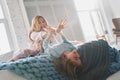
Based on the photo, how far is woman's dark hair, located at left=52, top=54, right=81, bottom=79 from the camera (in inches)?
67.9

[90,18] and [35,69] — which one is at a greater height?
[90,18]

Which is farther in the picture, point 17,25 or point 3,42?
point 17,25

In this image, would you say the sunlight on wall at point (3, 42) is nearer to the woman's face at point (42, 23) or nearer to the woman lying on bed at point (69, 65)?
the woman's face at point (42, 23)

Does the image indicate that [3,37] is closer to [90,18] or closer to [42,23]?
[42,23]

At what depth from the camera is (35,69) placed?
68.1 inches

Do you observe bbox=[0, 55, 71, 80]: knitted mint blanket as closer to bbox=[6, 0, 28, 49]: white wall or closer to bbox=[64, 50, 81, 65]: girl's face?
bbox=[64, 50, 81, 65]: girl's face

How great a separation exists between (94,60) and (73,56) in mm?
193

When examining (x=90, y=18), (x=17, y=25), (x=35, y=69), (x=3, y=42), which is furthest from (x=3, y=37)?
(x=90, y=18)

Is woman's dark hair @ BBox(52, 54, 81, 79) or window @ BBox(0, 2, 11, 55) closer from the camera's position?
woman's dark hair @ BBox(52, 54, 81, 79)

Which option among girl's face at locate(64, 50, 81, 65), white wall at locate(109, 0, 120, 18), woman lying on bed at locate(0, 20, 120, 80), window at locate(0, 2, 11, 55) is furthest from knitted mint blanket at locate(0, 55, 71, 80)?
white wall at locate(109, 0, 120, 18)

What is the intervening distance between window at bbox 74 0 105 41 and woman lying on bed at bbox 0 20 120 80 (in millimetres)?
4667

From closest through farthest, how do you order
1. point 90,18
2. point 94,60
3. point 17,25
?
point 94,60 → point 17,25 → point 90,18

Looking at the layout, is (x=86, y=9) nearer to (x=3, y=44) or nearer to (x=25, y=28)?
(x=25, y=28)

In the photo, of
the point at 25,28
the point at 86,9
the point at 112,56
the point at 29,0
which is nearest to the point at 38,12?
the point at 29,0
